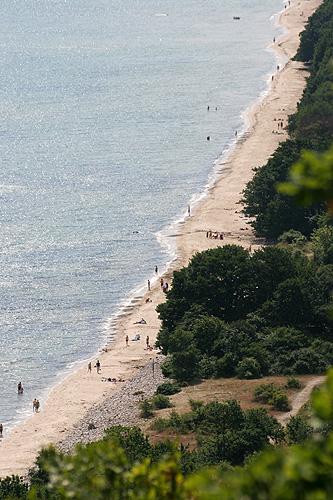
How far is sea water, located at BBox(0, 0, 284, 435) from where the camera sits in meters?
75.5

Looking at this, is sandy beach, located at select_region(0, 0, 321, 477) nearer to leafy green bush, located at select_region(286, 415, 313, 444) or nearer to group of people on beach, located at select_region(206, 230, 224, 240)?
group of people on beach, located at select_region(206, 230, 224, 240)

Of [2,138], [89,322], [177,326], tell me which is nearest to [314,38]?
[2,138]

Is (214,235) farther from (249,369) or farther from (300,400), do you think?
(300,400)

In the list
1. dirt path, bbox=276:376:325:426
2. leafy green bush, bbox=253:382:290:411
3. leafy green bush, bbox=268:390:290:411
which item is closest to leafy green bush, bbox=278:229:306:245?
dirt path, bbox=276:376:325:426

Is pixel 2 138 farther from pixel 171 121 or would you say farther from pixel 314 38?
pixel 314 38

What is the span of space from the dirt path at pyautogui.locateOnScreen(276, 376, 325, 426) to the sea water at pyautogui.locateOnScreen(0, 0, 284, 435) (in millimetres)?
22027

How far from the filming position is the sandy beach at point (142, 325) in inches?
2208

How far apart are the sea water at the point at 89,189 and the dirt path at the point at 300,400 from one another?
22027 millimetres

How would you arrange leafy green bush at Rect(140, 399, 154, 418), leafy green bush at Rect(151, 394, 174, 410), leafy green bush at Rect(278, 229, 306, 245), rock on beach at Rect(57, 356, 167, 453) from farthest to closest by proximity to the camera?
leafy green bush at Rect(278, 229, 306, 245) < rock on beach at Rect(57, 356, 167, 453) < leafy green bush at Rect(151, 394, 174, 410) < leafy green bush at Rect(140, 399, 154, 418)

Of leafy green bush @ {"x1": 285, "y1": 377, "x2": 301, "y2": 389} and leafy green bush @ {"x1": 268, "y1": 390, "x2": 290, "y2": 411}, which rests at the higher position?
leafy green bush @ {"x1": 268, "y1": 390, "x2": 290, "y2": 411}

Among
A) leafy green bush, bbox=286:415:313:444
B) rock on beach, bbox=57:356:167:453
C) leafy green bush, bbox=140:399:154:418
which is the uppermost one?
leafy green bush, bbox=286:415:313:444

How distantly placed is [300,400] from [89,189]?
7566 centimetres

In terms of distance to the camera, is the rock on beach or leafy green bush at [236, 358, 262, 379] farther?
leafy green bush at [236, 358, 262, 379]

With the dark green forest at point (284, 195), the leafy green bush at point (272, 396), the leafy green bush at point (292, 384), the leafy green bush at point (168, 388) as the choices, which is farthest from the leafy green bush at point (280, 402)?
the dark green forest at point (284, 195)
